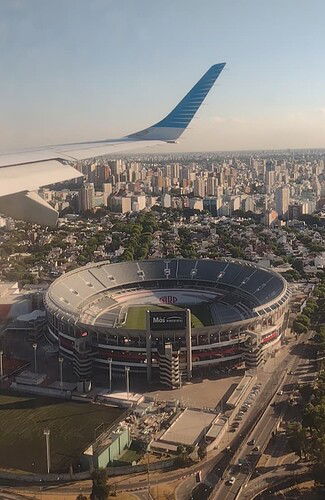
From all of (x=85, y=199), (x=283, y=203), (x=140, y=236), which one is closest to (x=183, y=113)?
(x=140, y=236)

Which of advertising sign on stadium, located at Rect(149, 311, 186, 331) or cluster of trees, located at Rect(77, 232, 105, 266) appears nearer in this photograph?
advertising sign on stadium, located at Rect(149, 311, 186, 331)

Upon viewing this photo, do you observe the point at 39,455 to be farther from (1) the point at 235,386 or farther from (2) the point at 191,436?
(1) the point at 235,386

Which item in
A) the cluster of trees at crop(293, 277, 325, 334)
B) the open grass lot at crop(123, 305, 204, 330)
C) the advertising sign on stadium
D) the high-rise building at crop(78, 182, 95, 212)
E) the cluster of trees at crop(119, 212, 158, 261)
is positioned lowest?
the cluster of trees at crop(293, 277, 325, 334)

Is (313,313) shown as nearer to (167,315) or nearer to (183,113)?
(167,315)

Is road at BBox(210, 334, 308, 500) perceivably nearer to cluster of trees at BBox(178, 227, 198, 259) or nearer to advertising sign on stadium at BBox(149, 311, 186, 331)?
advertising sign on stadium at BBox(149, 311, 186, 331)

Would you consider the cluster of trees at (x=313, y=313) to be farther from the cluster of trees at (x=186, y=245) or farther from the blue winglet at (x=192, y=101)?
the blue winglet at (x=192, y=101)

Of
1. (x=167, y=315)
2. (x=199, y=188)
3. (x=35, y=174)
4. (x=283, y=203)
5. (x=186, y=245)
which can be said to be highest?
(x=35, y=174)

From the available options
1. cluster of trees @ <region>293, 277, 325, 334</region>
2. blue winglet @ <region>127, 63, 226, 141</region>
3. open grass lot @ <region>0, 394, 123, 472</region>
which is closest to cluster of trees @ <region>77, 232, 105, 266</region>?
cluster of trees @ <region>293, 277, 325, 334</region>
